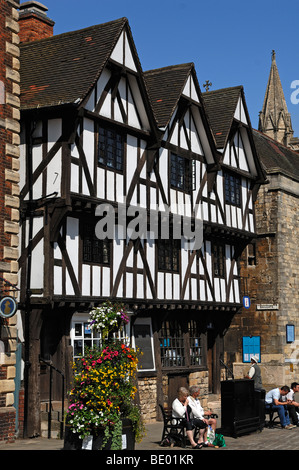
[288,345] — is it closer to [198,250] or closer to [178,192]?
[198,250]

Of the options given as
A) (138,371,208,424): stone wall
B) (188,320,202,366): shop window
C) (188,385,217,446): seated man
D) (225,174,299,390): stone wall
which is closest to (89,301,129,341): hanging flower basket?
(188,385,217,446): seated man

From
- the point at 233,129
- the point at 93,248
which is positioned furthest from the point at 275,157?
the point at 93,248

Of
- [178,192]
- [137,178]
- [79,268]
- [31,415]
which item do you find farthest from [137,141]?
[31,415]

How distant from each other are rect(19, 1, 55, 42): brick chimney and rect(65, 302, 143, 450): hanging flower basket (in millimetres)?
11573

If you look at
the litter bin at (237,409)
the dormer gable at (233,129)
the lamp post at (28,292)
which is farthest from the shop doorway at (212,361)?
the lamp post at (28,292)

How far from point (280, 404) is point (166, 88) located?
374 inches

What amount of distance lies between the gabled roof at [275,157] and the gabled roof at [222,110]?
4.83 m

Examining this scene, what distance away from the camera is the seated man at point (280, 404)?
17234mm

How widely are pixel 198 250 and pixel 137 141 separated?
455 cm

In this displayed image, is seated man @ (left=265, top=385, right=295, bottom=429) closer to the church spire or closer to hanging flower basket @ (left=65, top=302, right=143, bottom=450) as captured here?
hanging flower basket @ (left=65, top=302, right=143, bottom=450)

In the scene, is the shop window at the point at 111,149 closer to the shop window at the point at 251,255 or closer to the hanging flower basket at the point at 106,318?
the hanging flower basket at the point at 106,318

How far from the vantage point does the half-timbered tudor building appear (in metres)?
16.5

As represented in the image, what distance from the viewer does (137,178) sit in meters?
19.0

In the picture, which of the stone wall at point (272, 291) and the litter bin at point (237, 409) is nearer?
the litter bin at point (237, 409)
